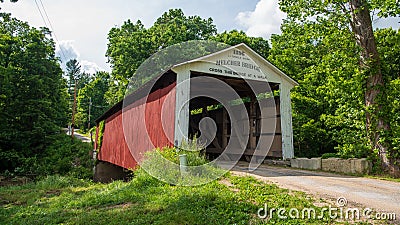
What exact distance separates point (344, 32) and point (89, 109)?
3854 cm

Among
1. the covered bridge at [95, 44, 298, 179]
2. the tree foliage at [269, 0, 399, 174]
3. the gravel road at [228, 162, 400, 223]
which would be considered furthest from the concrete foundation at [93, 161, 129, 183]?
the gravel road at [228, 162, 400, 223]

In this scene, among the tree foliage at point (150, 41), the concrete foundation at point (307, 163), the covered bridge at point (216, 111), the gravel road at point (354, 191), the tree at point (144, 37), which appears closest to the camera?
the gravel road at point (354, 191)

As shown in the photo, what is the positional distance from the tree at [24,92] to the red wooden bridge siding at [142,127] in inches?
262

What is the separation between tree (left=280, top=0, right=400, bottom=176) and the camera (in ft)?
23.4

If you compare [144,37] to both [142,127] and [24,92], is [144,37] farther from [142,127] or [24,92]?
[142,127]

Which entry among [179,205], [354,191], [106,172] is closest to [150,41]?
[106,172]

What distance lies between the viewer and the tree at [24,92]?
16977 millimetres

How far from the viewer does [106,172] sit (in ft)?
58.4

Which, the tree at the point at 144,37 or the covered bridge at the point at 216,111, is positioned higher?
the tree at the point at 144,37

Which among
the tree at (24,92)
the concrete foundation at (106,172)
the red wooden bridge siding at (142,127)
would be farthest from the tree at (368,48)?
the tree at (24,92)

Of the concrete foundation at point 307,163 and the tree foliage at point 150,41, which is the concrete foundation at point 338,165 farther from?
the tree foliage at point 150,41

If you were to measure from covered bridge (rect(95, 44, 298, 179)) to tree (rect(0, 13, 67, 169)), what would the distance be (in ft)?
25.2

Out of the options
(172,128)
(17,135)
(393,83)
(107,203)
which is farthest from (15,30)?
(393,83)

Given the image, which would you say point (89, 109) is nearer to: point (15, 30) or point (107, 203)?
point (15, 30)
